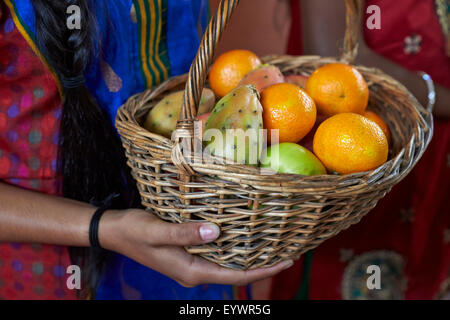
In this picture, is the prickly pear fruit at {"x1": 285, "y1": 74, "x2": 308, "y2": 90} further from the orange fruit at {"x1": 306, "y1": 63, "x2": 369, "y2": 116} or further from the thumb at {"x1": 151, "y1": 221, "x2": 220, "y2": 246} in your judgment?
the thumb at {"x1": 151, "y1": 221, "x2": 220, "y2": 246}

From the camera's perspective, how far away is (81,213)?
0.69m

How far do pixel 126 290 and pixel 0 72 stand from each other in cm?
52

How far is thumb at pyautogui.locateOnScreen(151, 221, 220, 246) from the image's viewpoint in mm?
562

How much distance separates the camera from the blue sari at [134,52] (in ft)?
2.26

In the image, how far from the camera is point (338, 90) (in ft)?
2.32

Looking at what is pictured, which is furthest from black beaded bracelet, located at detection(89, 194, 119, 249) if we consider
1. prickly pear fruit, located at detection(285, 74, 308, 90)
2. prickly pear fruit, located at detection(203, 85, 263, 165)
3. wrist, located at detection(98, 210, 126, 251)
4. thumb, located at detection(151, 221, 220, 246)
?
prickly pear fruit, located at detection(285, 74, 308, 90)

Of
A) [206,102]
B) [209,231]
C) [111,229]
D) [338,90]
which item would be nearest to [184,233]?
[209,231]

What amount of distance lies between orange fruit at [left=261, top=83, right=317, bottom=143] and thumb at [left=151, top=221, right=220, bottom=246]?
19cm

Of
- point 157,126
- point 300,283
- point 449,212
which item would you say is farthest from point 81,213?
point 449,212

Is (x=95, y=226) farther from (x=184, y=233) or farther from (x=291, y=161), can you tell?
(x=291, y=161)

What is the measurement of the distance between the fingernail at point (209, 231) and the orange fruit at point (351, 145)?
0.21 m

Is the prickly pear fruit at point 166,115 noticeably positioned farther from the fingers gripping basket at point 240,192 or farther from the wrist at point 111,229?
the wrist at point 111,229

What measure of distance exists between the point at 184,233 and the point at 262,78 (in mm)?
332

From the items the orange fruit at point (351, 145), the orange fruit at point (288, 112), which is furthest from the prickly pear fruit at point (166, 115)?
the orange fruit at point (351, 145)
